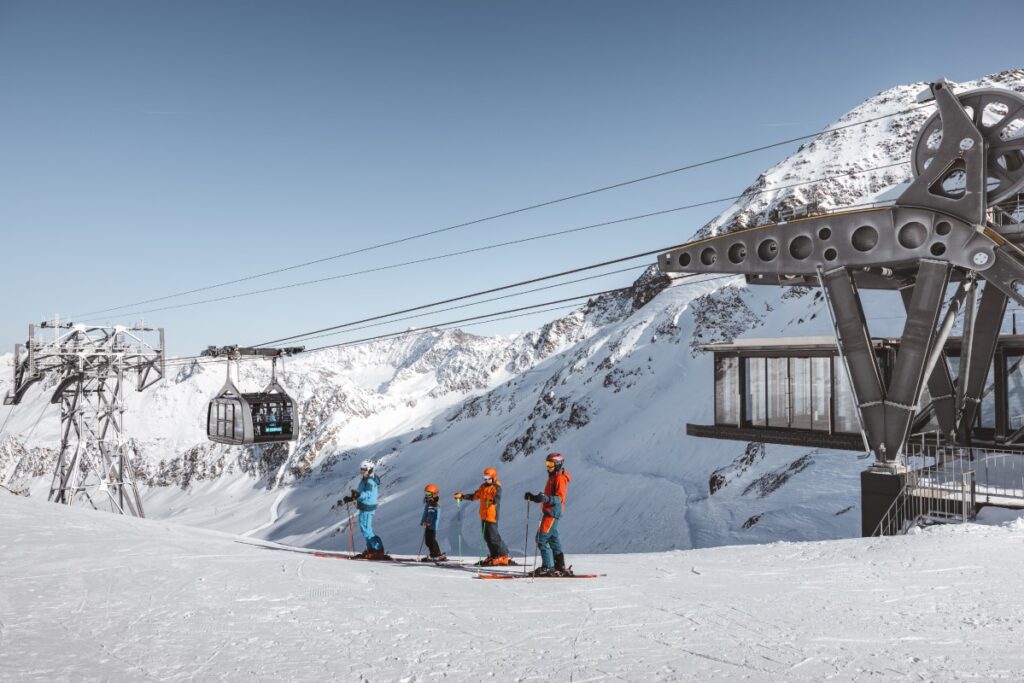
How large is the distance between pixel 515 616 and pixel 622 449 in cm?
4943

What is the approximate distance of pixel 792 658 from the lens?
19.4 ft

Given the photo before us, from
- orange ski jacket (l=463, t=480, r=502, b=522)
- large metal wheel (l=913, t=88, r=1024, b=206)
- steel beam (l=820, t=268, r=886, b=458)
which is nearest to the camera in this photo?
orange ski jacket (l=463, t=480, r=502, b=522)

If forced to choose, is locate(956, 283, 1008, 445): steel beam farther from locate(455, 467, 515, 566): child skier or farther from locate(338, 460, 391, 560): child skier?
locate(338, 460, 391, 560): child skier

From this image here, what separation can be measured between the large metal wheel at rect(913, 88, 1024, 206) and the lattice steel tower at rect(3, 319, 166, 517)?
31.0m

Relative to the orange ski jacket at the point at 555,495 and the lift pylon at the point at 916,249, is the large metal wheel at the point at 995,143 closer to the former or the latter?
the lift pylon at the point at 916,249

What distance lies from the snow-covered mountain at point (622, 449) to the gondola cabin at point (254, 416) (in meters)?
8.15

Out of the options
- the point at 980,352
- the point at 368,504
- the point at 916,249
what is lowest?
the point at 368,504

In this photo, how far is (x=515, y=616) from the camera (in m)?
7.33

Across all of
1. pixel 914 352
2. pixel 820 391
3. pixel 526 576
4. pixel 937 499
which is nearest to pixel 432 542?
pixel 526 576

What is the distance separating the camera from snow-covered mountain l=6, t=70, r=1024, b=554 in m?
33.2

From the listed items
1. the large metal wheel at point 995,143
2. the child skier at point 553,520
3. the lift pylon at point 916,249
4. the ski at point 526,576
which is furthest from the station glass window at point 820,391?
the child skier at point 553,520

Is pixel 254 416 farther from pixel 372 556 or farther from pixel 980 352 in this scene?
pixel 980 352

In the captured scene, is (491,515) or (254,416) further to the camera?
(254,416)

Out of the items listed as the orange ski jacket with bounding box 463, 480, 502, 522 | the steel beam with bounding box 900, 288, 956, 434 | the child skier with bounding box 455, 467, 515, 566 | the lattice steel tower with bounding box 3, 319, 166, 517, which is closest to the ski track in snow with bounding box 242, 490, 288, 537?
the lattice steel tower with bounding box 3, 319, 166, 517
